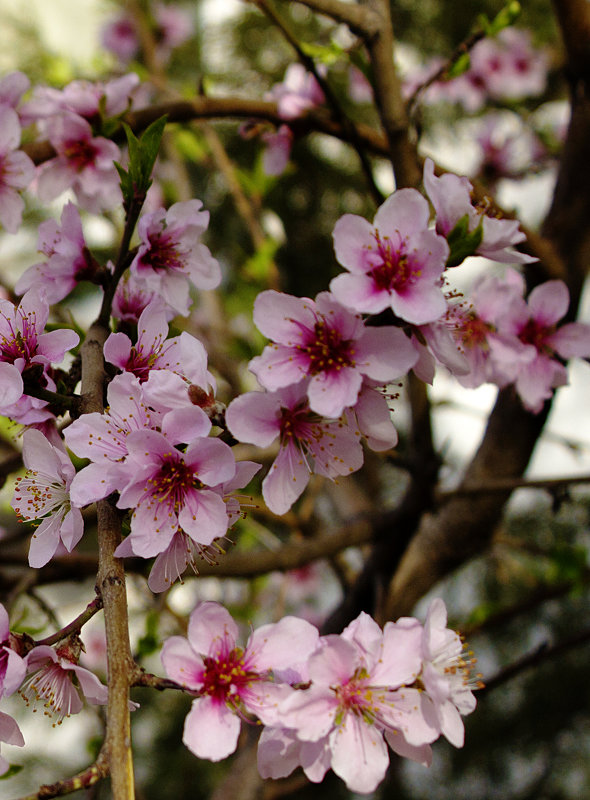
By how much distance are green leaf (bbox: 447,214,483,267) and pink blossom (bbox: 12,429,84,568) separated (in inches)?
9.8

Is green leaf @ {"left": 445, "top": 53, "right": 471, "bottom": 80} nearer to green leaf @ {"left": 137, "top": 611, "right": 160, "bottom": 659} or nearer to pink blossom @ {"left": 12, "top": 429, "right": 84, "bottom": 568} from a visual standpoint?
pink blossom @ {"left": 12, "top": 429, "right": 84, "bottom": 568}

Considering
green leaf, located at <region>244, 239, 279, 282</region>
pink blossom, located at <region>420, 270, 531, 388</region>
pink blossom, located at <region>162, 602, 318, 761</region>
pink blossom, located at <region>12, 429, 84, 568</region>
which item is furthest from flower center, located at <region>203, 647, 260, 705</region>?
green leaf, located at <region>244, 239, 279, 282</region>

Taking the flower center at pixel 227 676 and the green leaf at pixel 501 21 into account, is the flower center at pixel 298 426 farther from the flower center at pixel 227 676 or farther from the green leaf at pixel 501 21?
the green leaf at pixel 501 21

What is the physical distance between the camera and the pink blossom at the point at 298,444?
0.42 metres

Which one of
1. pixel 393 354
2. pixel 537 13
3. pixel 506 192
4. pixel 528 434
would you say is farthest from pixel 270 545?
pixel 537 13

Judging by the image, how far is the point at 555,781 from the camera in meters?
1.60

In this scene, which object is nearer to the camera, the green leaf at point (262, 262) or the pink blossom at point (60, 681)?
the pink blossom at point (60, 681)

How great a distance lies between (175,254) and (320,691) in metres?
0.32

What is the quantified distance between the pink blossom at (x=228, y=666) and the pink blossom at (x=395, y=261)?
18cm

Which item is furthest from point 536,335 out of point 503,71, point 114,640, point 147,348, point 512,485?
point 503,71

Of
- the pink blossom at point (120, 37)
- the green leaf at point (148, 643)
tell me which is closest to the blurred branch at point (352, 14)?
the green leaf at point (148, 643)

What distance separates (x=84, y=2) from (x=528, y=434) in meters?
2.52

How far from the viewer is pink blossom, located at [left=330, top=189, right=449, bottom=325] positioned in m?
0.39

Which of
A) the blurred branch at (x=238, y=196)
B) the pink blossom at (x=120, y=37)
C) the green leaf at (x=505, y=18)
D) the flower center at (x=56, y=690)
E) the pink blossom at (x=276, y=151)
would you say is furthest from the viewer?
the pink blossom at (x=120, y=37)
